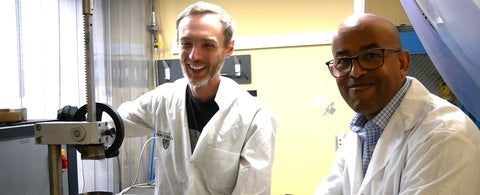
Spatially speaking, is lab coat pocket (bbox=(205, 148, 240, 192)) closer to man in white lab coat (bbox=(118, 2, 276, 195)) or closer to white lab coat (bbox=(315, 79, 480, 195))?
man in white lab coat (bbox=(118, 2, 276, 195))

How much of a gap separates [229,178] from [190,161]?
163 mm

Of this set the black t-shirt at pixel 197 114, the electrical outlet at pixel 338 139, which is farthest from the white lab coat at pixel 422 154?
the electrical outlet at pixel 338 139

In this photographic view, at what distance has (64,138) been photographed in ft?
2.87

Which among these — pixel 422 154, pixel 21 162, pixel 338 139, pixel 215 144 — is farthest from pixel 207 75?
pixel 338 139

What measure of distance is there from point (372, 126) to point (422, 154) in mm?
235

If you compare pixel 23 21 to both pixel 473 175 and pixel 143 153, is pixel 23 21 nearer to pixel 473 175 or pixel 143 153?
pixel 143 153

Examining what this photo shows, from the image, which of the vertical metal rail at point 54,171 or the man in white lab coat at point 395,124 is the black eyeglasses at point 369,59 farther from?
the vertical metal rail at point 54,171

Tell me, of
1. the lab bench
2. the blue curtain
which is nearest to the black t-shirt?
the lab bench

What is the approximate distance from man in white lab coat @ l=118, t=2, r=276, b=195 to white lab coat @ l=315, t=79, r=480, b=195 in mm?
341

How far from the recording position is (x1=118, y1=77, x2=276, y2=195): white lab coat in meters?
1.31

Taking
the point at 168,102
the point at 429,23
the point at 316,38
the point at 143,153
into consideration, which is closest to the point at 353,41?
the point at 429,23

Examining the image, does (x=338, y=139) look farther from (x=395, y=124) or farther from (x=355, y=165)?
(x=395, y=124)

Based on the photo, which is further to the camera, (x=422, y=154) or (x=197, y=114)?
(x=197, y=114)

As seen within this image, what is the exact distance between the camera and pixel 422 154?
2.86 feet
